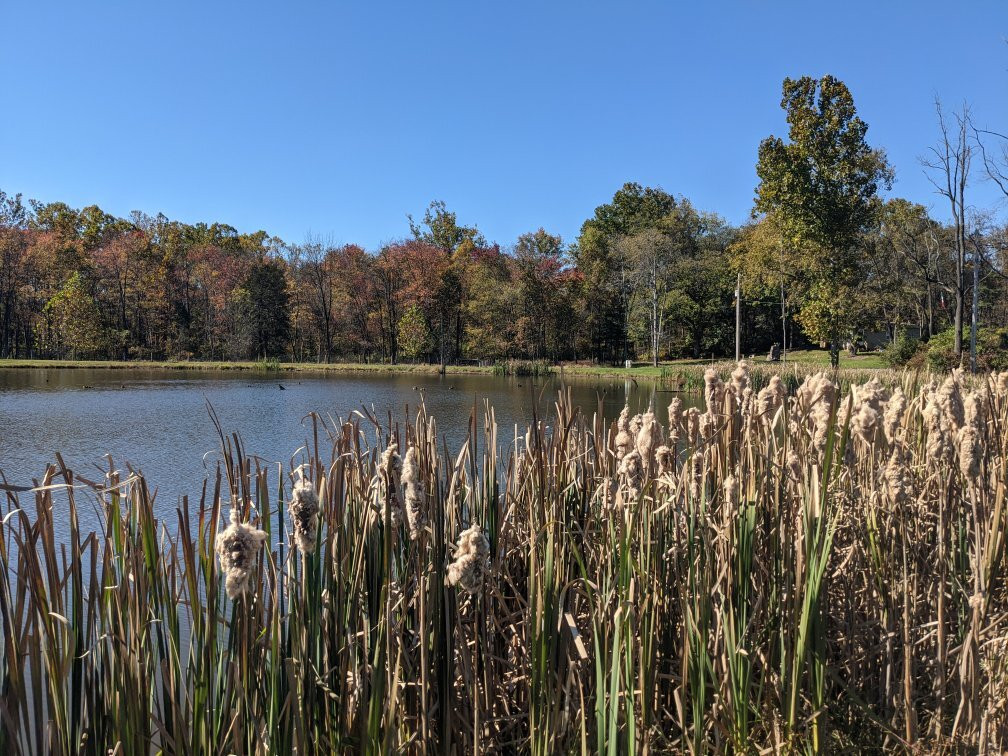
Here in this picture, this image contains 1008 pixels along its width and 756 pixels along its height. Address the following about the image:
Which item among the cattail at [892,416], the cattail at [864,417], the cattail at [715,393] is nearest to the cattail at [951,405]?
the cattail at [892,416]

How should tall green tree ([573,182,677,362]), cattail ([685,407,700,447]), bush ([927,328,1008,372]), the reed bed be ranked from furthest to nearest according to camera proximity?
tall green tree ([573,182,677,362])
bush ([927,328,1008,372])
cattail ([685,407,700,447])
the reed bed

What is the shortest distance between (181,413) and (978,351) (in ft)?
87.3

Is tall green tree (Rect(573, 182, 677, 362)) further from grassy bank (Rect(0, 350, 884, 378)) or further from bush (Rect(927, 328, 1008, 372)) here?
bush (Rect(927, 328, 1008, 372))

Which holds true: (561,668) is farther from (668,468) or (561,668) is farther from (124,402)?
(124,402)

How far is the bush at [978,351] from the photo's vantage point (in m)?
23.3

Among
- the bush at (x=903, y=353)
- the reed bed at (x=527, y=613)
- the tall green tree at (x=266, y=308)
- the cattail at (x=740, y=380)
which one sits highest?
the tall green tree at (x=266, y=308)

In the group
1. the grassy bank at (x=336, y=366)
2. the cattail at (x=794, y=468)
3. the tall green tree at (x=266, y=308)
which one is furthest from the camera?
the tall green tree at (x=266, y=308)

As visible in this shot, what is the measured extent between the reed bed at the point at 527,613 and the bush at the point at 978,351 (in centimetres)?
2161

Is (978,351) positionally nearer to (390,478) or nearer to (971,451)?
(971,451)

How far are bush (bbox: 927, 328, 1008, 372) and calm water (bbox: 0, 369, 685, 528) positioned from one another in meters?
8.69

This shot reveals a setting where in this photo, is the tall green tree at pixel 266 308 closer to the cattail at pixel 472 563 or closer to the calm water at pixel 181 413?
the calm water at pixel 181 413

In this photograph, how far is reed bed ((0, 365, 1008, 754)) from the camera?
5.68ft

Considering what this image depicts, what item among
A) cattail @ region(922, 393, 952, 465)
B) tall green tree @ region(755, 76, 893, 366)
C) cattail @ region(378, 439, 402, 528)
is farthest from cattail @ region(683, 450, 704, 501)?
tall green tree @ region(755, 76, 893, 366)

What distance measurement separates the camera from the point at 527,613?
2.11m
